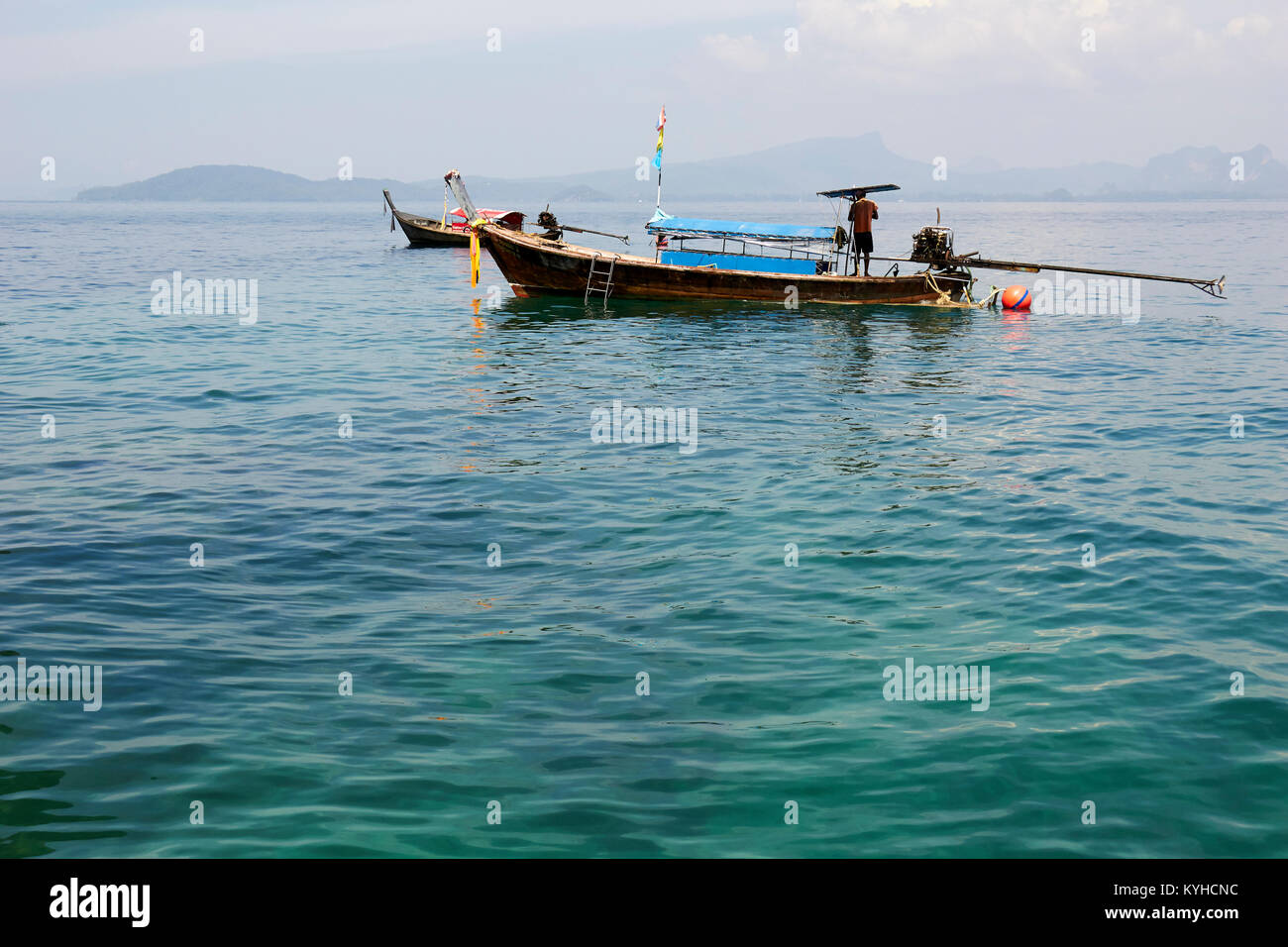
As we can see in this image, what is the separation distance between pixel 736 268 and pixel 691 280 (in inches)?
69.3

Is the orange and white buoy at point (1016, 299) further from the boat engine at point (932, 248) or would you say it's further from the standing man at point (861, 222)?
the standing man at point (861, 222)

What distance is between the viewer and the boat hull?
36.2m

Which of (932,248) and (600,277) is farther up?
(932,248)

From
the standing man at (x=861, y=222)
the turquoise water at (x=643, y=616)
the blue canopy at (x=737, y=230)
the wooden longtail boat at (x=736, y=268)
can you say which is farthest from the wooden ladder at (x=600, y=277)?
the turquoise water at (x=643, y=616)

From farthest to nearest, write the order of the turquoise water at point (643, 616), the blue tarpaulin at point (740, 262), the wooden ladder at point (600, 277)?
the blue tarpaulin at point (740, 262) → the wooden ladder at point (600, 277) → the turquoise water at point (643, 616)

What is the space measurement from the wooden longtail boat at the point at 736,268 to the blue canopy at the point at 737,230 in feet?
0.12

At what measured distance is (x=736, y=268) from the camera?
36594mm

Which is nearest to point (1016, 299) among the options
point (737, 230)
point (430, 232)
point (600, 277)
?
point (737, 230)

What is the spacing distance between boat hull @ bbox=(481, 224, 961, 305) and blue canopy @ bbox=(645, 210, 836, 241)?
133cm

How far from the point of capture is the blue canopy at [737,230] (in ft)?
119

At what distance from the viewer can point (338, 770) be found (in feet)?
23.2

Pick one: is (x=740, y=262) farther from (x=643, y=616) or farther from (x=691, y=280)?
(x=643, y=616)

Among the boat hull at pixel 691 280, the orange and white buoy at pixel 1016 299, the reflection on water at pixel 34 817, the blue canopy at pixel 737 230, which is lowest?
the reflection on water at pixel 34 817
